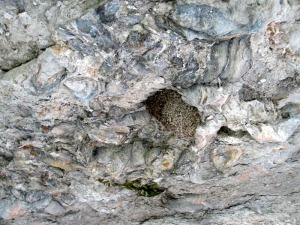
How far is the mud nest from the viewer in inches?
60.1

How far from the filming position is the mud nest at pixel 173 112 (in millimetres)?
1527

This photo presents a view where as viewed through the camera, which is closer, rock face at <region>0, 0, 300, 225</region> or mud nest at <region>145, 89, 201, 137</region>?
rock face at <region>0, 0, 300, 225</region>

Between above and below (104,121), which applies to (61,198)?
below

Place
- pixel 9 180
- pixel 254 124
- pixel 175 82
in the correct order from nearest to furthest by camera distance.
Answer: pixel 175 82 < pixel 254 124 < pixel 9 180

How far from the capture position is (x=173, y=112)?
5.21 ft

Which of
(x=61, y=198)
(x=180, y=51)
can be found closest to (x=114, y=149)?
(x=61, y=198)

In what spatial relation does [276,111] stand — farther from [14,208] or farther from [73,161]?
[14,208]

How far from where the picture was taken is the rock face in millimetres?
1199

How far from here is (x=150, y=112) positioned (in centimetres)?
161

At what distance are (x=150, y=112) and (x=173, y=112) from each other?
0.09 meters

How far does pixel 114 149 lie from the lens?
1791 mm

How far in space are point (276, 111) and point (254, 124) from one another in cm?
11

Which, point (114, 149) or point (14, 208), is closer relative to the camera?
point (114, 149)

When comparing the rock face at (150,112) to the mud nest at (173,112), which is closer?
the rock face at (150,112)
